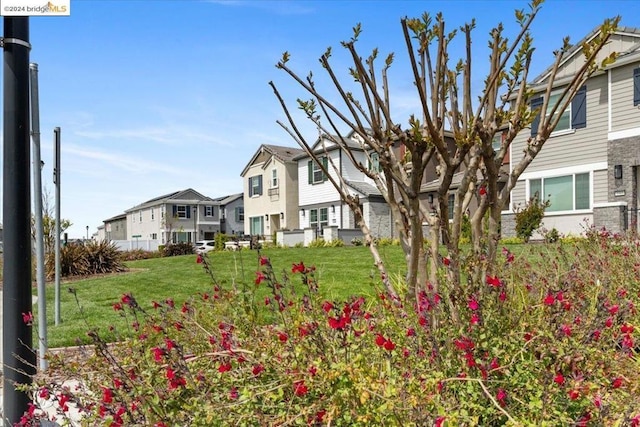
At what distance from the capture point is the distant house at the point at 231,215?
52719 millimetres

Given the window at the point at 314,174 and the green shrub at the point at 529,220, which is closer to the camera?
the green shrub at the point at 529,220

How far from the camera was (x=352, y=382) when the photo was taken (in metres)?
2.07

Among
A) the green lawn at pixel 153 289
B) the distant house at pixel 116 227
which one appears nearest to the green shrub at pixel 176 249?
the green lawn at pixel 153 289

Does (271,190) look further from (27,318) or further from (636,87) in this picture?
(27,318)

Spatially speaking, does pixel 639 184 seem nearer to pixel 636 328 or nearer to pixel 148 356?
pixel 636 328

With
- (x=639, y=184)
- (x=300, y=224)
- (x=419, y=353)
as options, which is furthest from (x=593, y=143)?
(x=300, y=224)

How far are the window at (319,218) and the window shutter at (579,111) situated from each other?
15.4 m

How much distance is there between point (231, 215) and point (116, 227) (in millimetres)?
25672

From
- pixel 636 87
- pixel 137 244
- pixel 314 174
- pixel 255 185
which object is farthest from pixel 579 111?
pixel 137 244

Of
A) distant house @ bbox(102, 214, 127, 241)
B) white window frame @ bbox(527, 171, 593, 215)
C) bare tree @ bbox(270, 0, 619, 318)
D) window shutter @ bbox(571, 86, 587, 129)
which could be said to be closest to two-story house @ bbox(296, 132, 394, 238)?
white window frame @ bbox(527, 171, 593, 215)

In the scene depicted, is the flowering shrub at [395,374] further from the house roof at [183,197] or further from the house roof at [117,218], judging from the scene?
the house roof at [117,218]

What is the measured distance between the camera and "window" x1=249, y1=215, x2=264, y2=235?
36062mm

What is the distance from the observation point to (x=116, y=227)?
68875 millimetres

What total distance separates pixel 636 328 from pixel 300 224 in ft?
95.8
